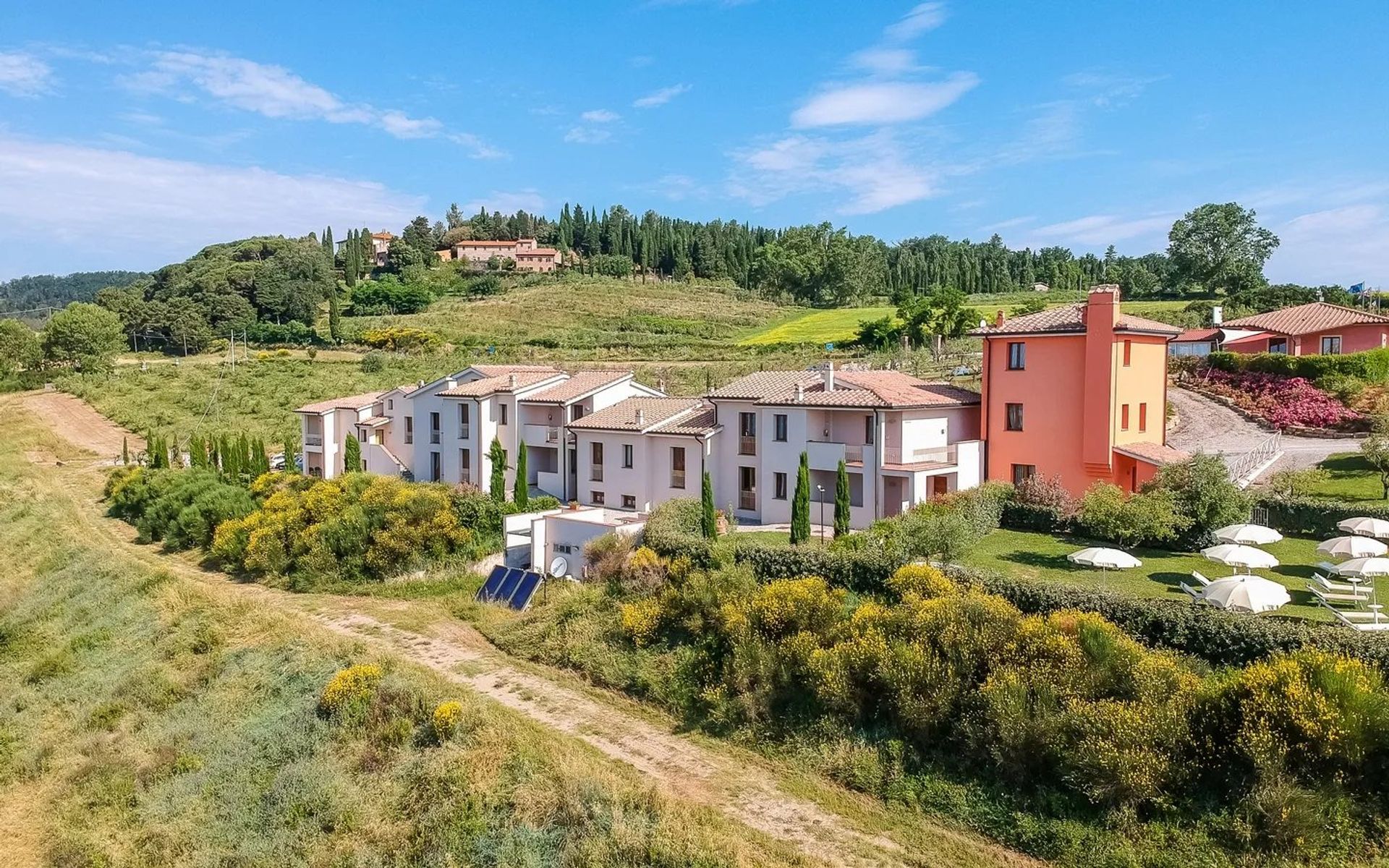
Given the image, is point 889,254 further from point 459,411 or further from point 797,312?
point 459,411

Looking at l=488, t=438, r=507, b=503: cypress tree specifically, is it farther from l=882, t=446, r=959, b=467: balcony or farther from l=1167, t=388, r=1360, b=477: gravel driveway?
l=1167, t=388, r=1360, b=477: gravel driveway

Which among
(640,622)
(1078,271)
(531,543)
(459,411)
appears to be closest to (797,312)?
(1078,271)

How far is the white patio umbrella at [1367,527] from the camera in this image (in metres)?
22.0

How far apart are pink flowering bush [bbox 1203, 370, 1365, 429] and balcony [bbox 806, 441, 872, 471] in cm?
1958

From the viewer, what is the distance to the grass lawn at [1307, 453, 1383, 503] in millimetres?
28219

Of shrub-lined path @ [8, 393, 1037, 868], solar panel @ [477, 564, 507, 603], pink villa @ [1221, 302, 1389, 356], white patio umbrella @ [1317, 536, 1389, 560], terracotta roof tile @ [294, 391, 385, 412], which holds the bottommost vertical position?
shrub-lined path @ [8, 393, 1037, 868]

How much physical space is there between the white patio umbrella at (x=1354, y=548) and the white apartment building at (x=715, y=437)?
40.5ft

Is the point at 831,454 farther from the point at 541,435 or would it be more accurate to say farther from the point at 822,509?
the point at 541,435

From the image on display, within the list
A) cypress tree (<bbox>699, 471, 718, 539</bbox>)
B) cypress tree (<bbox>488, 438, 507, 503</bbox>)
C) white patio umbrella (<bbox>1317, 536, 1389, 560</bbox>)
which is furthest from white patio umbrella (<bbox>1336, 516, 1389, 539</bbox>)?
cypress tree (<bbox>488, 438, 507, 503</bbox>)

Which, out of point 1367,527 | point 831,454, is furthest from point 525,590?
point 1367,527

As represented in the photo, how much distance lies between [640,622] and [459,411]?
21686 millimetres

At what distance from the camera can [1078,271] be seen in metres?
122

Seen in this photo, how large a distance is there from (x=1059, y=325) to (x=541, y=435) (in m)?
21.5

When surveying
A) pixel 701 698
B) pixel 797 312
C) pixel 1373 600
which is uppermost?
pixel 797 312
